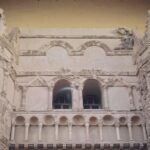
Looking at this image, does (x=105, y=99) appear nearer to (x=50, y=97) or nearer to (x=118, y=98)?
(x=118, y=98)

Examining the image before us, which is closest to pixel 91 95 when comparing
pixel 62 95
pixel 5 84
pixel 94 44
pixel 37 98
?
pixel 62 95

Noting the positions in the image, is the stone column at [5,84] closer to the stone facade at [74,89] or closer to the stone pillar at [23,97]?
the stone facade at [74,89]

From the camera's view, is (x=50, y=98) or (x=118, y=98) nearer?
(x=50, y=98)

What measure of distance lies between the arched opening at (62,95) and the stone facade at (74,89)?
3 cm

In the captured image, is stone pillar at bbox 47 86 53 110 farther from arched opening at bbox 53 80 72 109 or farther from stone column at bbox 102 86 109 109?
stone column at bbox 102 86 109 109

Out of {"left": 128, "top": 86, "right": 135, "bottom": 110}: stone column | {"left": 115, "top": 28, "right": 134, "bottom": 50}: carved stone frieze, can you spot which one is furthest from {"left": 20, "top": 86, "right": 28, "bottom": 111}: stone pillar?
{"left": 115, "top": 28, "right": 134, "bottom": 50}: carved stone frieze

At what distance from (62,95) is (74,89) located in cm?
85

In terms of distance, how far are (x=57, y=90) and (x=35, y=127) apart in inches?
71.5

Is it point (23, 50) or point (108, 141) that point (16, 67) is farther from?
point (108, 141)

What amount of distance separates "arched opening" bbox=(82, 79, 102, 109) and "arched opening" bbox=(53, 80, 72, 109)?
0.52 metres

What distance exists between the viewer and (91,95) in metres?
12.1

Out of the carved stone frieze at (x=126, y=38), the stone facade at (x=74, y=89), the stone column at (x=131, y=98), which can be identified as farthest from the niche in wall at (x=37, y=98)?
the carved stone frieze at (x=126, y=38)

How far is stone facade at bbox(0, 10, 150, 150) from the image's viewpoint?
34.0ft

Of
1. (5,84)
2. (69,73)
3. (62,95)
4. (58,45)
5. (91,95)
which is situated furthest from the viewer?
(58,45)
